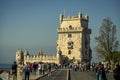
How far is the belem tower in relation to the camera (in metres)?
101

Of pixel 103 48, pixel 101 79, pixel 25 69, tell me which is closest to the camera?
pixel 101 79

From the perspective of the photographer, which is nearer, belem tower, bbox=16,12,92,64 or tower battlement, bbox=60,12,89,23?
belem tower, bbox=16,12,92,64

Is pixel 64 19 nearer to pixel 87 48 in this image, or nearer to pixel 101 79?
pixel 87 48

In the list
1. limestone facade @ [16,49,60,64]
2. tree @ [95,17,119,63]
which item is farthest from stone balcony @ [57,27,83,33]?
tree @ [95,17,119,63]

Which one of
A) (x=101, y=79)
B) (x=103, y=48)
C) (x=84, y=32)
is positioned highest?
(x=84, y=32)

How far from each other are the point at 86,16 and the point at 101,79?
286 feet

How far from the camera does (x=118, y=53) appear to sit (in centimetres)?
6291

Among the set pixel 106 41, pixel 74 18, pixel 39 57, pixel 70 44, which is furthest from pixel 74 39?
pixel 106 41

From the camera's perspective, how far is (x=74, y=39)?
339 feet

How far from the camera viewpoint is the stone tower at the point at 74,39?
102 metres

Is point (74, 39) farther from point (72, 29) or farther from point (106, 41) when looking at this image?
point (106, 41)

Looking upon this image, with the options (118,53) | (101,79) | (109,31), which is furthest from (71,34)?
(101,79)

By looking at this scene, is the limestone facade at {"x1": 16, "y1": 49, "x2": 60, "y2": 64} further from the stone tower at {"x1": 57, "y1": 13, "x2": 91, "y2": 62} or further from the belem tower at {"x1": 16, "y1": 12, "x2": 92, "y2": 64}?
the stone tower at {"x1": 57, "y1": 13, "x2": 91, "y2": 62}

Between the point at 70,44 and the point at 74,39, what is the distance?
1702mm
